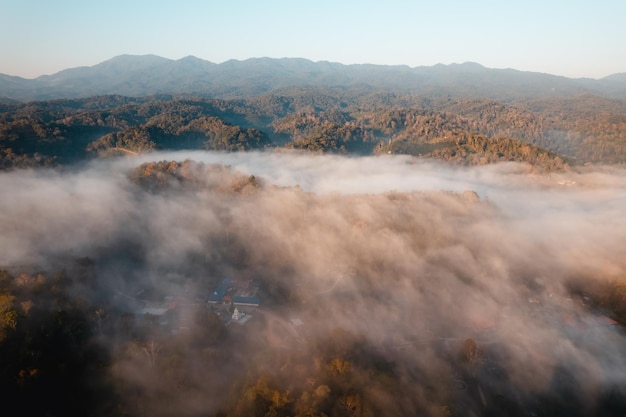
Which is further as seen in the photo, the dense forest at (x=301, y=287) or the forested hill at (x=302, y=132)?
the forested hill at (x=302, y=132)

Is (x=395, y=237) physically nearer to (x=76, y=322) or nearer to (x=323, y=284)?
(x=323, y=284)

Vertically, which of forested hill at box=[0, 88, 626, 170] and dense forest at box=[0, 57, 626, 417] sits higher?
forested hill at box=[0, 88, 626, 170]

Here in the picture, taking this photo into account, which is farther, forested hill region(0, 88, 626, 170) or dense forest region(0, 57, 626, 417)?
forested hill region(0, 88, 626, 170)

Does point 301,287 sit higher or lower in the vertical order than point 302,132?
lower

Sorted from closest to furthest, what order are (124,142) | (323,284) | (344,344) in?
1. (344,344)
2. (323,284)
3. (124,142)

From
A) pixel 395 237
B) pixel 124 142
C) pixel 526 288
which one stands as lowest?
pixel 526 288

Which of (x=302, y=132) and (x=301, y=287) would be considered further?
(x=302, y=132)

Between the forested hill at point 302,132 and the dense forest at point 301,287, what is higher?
the forested hill at point 302,132

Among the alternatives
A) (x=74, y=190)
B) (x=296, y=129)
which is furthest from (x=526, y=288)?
(x=296, y=129)
